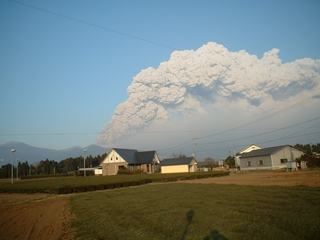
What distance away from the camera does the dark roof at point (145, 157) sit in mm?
74438

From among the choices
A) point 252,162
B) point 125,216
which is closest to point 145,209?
point 125,216

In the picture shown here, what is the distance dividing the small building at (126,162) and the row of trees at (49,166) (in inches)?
1615

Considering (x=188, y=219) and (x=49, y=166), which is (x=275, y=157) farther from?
(x=49, y=166)

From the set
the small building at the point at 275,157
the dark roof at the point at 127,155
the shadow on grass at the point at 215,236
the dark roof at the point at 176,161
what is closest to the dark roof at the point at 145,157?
the dark roof at the point at 127,155

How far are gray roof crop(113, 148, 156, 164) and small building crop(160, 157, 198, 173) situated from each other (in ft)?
12.3

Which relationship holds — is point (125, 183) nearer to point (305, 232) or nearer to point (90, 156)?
point (305, 232)

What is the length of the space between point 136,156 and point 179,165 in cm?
1290

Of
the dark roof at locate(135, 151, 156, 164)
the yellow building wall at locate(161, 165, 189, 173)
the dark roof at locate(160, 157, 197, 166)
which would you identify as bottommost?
the yellow building wall at locate(161, 165, 189, 173)

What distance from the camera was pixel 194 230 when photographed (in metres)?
7.93

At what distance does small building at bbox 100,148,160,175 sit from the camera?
72.2 m

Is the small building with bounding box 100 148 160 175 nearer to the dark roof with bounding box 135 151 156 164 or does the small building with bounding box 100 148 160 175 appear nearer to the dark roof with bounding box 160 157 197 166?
the dark roof with bounding box 135 151 156 164

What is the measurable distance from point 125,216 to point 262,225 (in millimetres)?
5260

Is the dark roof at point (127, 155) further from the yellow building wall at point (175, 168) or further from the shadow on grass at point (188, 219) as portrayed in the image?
the shadow on grass at point (188, 219)

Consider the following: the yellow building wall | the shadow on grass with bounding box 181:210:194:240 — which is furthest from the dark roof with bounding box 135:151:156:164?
the shadow on grass with bounding box 181:210:194:240
